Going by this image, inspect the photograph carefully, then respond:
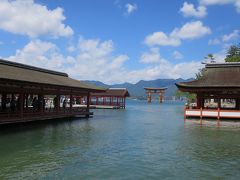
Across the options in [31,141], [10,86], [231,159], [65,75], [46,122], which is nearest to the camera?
[231,159]

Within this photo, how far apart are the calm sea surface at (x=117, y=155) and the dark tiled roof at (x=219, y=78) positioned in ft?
41.5

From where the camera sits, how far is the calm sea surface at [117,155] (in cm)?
1261

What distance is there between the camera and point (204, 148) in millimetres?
18453

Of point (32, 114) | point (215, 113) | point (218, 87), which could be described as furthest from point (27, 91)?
point (215, 113)

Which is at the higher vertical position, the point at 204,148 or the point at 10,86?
the point at 10,86

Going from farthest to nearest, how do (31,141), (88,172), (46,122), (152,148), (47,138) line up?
(46,122) → (47,138) → (31,141) → (152,148) → (88,172)

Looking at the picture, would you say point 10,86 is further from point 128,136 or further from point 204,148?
point 204,148

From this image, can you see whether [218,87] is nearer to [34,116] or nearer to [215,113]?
[215,113]

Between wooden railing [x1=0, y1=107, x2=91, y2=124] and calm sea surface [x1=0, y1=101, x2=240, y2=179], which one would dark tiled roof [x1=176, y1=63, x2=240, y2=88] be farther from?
calm sea surface [x1=0, y1=101, x2=240, y2=179]

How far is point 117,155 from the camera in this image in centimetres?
1608

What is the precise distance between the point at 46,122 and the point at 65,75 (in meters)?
12.0

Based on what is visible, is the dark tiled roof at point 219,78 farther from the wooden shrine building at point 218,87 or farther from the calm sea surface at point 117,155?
the calm sea surface at point 117,155

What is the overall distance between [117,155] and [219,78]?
81.0 ft

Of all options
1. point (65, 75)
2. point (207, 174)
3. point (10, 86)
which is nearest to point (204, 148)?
point (207, 174)
